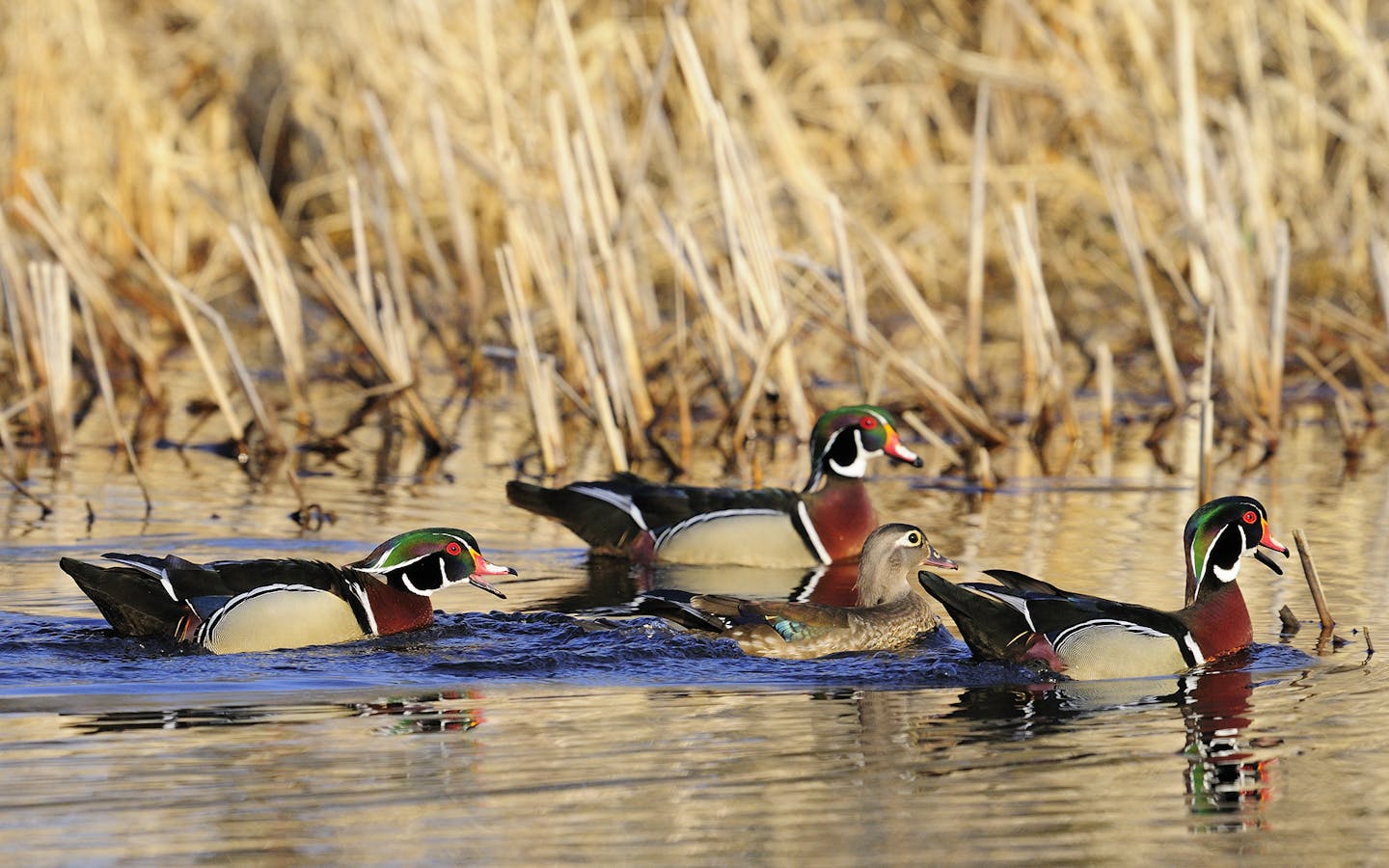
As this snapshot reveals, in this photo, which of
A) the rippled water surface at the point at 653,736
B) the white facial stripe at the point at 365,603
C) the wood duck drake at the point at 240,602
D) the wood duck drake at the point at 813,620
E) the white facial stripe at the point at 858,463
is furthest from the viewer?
the white facial stripe at the point at 858,463

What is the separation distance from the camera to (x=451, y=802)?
4.82 m

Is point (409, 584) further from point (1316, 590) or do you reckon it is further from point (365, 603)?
point (1316, 590)

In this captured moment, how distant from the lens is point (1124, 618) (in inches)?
259

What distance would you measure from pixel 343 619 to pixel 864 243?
444 centimetres

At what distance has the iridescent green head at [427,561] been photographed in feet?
23.9

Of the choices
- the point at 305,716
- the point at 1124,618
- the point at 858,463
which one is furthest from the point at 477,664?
the point at 858,463

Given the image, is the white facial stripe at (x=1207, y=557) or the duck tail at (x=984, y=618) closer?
the duck tail at (x=984, y=618)

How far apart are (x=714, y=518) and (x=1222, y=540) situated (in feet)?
8.64

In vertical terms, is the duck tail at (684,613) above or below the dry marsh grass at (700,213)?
below

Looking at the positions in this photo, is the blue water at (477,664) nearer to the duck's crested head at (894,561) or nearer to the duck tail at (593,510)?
the duck's crested head at (894,561)

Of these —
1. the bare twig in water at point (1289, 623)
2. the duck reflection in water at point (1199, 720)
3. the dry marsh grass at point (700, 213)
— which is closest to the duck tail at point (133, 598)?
the duck reflection in water at point (1199, 720)

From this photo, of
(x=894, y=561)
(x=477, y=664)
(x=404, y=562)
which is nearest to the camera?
(x=477, y=664)

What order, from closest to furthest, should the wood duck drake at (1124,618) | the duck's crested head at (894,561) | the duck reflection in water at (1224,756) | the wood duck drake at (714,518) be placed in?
the duck reflection in water at (1224,756), the wood duck drake at (1124,618), the duck's crested head at (894,561), the wood duck drake at (714,518)

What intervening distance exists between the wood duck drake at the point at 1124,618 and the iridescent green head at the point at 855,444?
8.11ft
